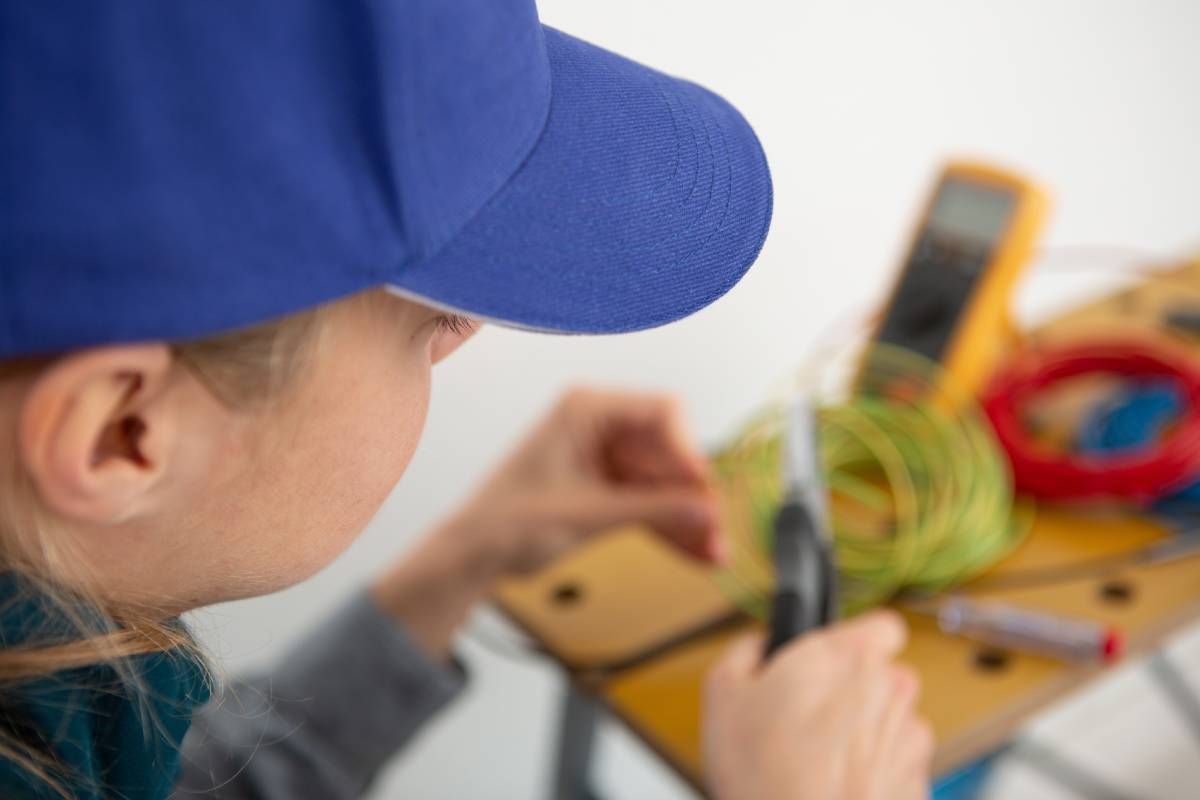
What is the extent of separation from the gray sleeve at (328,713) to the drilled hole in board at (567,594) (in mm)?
103

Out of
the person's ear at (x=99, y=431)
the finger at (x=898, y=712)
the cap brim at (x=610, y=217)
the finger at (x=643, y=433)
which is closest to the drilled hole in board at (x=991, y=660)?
the finger at (x=898, y=712)

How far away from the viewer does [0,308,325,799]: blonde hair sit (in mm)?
385

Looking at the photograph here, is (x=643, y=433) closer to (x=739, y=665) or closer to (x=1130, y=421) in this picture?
(x=739, y=665)

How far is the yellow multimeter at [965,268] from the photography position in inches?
40.4

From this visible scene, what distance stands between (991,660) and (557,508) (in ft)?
1.08

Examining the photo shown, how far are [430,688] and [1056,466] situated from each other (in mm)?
535

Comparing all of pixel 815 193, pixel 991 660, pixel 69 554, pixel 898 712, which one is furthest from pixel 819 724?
pixel 815 193

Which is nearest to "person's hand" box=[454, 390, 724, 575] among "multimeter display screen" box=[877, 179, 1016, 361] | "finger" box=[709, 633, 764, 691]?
"finger" box=[709, 633, 764, 691]

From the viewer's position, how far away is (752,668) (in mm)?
740

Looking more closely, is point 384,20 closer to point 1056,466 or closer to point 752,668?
point 752,668

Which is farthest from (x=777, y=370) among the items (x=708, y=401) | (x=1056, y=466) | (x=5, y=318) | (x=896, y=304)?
(x=5, y=318)

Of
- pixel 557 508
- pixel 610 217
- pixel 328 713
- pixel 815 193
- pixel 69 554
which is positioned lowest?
pixel 328 713

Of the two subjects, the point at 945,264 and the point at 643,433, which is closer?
the point at 643,433

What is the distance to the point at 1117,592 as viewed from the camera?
89 cm
